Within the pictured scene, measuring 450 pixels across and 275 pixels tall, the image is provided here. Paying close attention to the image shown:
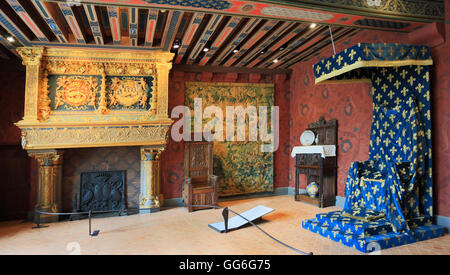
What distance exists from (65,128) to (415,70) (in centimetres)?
702

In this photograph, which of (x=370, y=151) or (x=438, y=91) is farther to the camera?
(x=370, y=151)

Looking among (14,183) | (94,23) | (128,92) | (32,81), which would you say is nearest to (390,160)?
(128,92)

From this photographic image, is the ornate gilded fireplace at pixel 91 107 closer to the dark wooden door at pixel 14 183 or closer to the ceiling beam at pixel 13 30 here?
the ceiling beam at pixel 13 30

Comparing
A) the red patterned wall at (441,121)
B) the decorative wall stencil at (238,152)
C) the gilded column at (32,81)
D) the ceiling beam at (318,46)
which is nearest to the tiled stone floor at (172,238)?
the red patterned wall at (441,121)

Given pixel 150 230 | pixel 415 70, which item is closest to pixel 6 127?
pixel 150 230

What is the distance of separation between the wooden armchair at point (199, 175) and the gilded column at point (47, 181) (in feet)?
9.53

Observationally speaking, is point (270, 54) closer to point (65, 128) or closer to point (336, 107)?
point (336, 107)

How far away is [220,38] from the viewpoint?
5855mm

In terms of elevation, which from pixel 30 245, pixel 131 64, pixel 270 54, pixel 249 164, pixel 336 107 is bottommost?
pixel 30 245

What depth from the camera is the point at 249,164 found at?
8242 mm

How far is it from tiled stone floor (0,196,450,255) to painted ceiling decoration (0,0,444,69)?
358 cm

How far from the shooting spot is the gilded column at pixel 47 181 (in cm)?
594

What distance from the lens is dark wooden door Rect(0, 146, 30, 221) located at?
6.31 m

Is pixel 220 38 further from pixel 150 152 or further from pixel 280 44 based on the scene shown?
pixel 150 152
